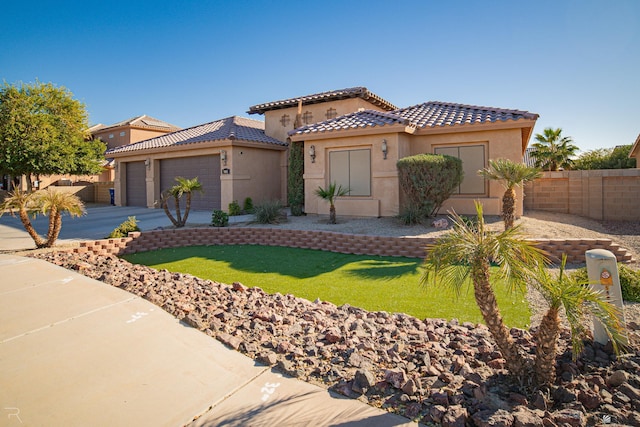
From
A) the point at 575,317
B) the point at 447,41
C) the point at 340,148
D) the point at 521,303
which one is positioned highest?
the point at 447,41

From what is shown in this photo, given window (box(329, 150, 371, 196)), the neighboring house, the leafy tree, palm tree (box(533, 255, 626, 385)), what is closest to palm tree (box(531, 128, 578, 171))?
the leafy tree

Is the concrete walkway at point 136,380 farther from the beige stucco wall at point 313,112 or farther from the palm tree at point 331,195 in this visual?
the beige stucco wall at point 313,112

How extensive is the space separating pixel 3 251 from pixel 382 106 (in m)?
17.8

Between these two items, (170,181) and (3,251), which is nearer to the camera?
(3,251)

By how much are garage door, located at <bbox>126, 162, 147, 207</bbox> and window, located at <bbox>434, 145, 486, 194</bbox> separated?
1814 centimetres

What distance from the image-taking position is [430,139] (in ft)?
47.8

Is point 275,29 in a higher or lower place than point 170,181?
higher

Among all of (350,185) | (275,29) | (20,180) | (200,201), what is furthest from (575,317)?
(20,180)

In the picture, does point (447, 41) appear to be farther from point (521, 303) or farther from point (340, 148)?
point (521, 303)

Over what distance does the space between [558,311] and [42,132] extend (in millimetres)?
31964

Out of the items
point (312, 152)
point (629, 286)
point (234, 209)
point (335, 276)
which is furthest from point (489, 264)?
point (234, 209)

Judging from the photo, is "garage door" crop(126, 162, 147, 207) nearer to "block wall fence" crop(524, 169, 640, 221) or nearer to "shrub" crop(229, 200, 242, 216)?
"shrub" crop(229, 200, 242, 216)

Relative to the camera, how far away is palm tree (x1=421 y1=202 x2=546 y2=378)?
3189 mm

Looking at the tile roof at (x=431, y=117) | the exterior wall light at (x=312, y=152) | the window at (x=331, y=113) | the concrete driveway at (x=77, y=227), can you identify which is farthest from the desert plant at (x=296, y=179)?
the window at (x=331, y=113)
